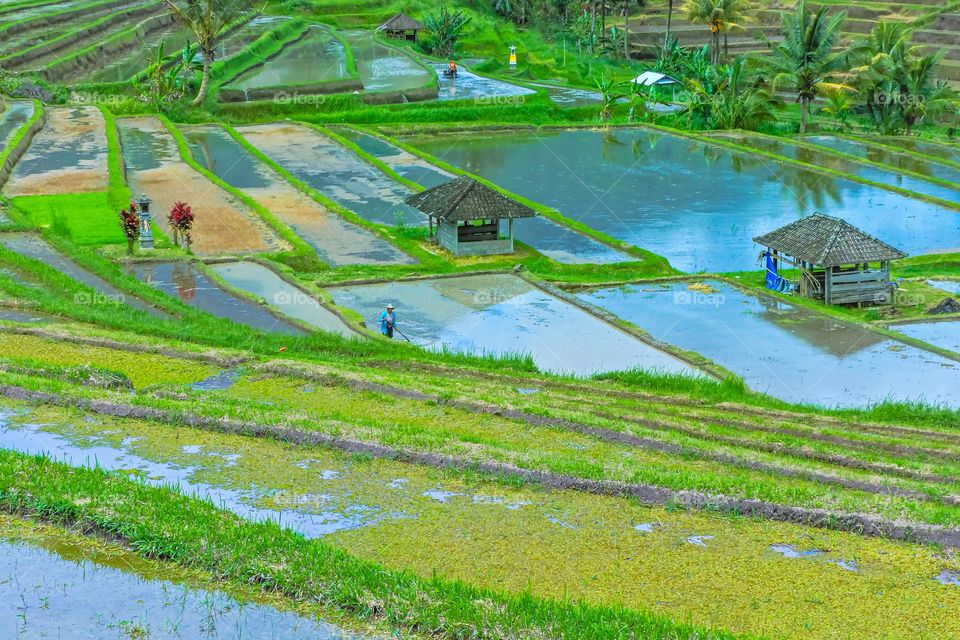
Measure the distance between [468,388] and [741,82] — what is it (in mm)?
30253

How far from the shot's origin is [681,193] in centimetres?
2997

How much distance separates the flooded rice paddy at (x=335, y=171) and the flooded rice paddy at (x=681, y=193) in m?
3.10

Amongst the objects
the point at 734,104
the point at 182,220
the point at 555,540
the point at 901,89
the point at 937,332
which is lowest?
the point at 937,332

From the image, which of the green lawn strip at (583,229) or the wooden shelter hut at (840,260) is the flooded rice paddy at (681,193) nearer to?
the green lawn strip at (583,229)

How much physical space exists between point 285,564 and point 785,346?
11498mm

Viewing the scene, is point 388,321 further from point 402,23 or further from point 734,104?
point 402,23

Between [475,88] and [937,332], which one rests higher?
[475,88]

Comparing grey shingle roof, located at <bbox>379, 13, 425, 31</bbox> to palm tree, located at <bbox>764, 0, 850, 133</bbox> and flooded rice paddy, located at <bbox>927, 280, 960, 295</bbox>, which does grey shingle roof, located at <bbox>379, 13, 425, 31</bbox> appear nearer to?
palm tree, located at <bbox>764, 0, 850, 133</bbox>

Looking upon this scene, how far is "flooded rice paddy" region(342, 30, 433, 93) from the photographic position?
43906mm

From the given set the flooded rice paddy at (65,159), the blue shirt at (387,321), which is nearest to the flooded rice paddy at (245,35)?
the flooded rice paddy at (65,159)

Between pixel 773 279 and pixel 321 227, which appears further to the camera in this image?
pixel 321 227

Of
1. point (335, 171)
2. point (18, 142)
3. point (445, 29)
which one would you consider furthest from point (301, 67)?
point (18, 142)

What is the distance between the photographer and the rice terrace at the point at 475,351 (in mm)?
7754

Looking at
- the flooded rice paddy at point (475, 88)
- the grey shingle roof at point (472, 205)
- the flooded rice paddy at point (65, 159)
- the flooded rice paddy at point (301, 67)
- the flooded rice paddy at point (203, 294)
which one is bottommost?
the flooded rice paddy at point (203, 294)
